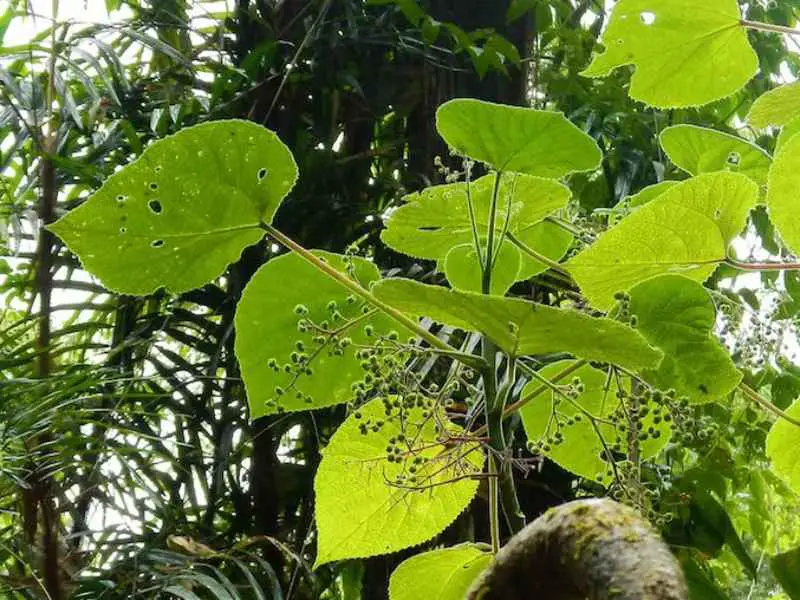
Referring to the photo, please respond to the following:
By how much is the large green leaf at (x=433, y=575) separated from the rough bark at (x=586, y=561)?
0.41ft

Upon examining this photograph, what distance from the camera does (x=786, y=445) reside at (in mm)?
385

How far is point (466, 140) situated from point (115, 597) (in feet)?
2.17

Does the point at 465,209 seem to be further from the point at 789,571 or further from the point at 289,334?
the point at 789,571

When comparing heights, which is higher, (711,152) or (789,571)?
(711,152)

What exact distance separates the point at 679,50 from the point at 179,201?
255mm

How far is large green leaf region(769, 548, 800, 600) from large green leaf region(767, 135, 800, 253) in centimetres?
14

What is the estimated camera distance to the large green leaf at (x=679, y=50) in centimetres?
41

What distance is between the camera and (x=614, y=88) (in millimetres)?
1246

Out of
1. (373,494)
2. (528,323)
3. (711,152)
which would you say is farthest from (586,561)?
(711,152)

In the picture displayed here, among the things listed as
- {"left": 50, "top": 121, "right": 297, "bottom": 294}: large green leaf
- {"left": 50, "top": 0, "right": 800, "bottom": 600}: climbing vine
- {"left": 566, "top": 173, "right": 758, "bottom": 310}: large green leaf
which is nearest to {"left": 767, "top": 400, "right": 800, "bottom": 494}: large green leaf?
{"left": 50, "top": 0, "right": 800, "bottom": 600}: climbing vine

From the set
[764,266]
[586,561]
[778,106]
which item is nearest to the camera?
[586,561]

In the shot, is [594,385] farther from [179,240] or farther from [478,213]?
[179,240]

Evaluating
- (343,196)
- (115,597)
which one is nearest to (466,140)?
(115,597)

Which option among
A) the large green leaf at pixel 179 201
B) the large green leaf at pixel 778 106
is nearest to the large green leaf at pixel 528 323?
the large green leaf at pixel 179 201
